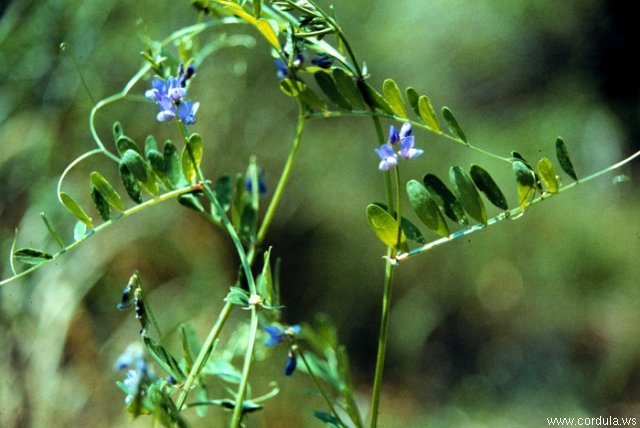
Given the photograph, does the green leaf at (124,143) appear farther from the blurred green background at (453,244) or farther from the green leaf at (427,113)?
the blurred green background at (453,244)

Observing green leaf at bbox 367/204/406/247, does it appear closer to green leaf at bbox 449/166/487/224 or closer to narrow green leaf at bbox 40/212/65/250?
green leaf at bbox 449/166/487/224

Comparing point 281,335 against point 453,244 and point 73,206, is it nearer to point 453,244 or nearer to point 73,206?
point 73,206

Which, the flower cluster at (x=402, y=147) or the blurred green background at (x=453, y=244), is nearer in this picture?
the flower cluster at (x=402, y=147)

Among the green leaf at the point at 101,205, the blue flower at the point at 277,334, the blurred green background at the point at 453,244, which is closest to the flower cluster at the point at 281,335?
the blue flower at the point at 277,334

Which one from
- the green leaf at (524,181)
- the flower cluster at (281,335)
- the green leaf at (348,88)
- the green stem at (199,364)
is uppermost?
the green leaf at (348,88)

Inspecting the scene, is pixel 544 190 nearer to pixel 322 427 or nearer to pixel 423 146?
pixel 322 427

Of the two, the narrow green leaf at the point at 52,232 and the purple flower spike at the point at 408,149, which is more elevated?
the narrow green leaf at the point at 52,232

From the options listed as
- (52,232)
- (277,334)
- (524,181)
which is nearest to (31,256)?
(52,232)

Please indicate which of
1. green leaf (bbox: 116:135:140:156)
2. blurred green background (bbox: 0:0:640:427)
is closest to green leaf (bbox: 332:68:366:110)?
green leaf (bbox: 116:135:140:156)

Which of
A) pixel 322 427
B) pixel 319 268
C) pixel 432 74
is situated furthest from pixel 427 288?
pixel 322 427
